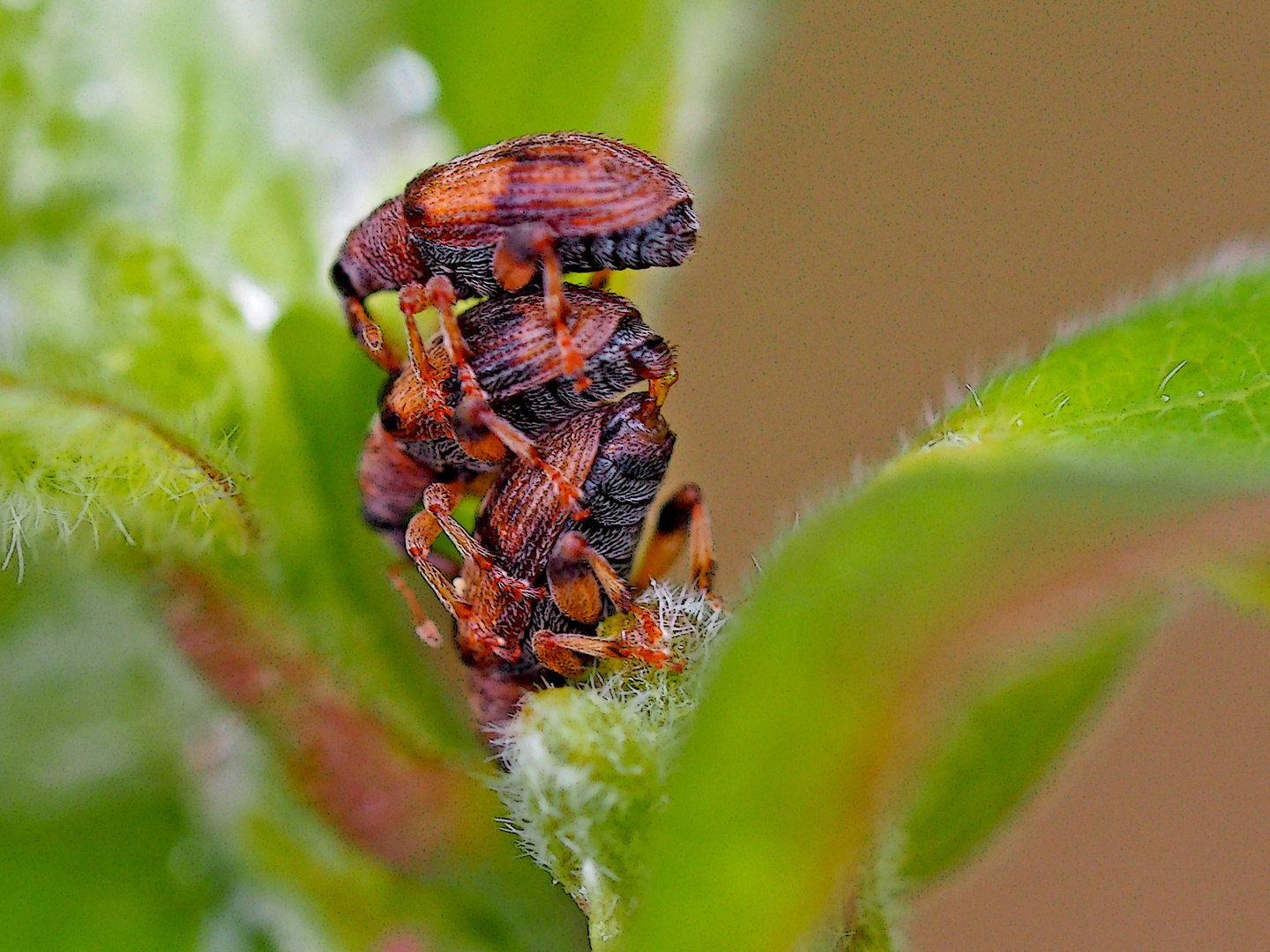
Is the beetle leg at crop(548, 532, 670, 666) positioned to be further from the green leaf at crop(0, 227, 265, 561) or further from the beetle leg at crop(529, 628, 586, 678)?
the green leaf at crop(0, 227, 265, 561)

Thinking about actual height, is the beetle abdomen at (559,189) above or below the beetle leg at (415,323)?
above

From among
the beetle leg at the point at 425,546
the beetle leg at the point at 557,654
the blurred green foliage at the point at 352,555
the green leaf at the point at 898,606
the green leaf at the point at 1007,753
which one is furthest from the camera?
the beetle leg at the point at 425,546

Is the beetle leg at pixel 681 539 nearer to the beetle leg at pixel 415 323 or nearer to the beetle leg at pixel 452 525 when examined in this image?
the beetle leg at pixel 452 525

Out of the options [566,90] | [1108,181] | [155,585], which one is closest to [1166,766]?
[1108,181]

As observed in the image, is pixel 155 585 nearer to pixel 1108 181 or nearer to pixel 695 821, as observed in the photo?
pixel 695 821

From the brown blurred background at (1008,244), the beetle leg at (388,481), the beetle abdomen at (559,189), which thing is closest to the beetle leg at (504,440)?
the beetle leg at (388,481)

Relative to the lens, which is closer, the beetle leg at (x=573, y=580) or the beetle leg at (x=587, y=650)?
the beetle leg at (x=587, y=650)

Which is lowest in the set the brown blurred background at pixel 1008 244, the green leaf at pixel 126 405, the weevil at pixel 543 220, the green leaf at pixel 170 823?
the green leaf at pixel 170 823

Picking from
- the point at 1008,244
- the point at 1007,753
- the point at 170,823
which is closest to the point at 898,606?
the point at 1007,753
